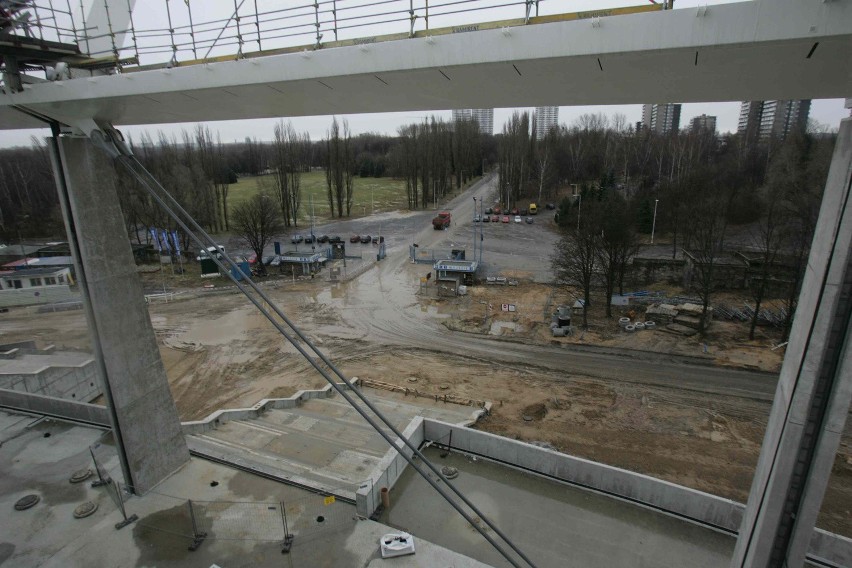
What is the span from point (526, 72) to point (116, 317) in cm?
658

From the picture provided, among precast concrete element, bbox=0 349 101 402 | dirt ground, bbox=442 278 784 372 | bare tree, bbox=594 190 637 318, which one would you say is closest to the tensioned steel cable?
precast concrete element, bbox=0 349 101 402

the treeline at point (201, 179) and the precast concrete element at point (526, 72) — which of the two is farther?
the treeline at point (201, 179)

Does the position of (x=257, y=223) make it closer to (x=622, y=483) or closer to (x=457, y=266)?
(x=457, y=266)

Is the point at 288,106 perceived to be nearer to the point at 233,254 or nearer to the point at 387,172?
the point at 233,254

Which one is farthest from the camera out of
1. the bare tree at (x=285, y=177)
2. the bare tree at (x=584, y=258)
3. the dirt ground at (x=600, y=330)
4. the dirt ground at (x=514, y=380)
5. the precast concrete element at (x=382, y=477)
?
the bare tree at (x=285, y=177)

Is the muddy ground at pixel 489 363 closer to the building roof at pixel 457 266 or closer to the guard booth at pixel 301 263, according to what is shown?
the building roof at pixel 457 266

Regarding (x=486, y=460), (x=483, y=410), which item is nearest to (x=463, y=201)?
(x=483, y=410)

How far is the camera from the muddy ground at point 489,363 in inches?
470

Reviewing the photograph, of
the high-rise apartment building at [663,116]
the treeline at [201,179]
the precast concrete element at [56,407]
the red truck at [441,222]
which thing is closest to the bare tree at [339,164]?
the treeline at [201,179]

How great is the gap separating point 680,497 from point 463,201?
54.3 metres

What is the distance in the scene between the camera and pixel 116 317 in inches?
265

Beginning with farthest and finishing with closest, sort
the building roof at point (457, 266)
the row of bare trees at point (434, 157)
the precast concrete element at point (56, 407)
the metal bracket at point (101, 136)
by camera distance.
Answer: the row of bare trees at point (434, 157) < the building roof at point (457, 266) < the precast concrete element at point (56, 407) < the metal bracket at point (101, 136)

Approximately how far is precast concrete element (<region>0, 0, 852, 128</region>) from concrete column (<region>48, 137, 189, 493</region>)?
2.65 feet

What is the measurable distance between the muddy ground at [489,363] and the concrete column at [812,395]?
777cm
